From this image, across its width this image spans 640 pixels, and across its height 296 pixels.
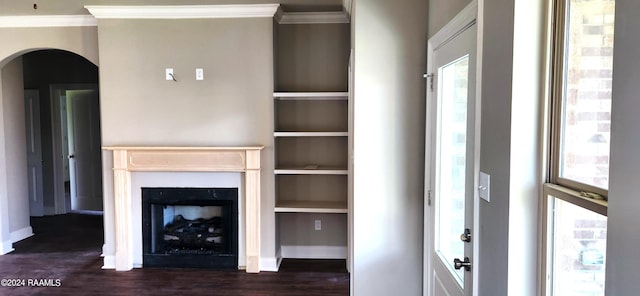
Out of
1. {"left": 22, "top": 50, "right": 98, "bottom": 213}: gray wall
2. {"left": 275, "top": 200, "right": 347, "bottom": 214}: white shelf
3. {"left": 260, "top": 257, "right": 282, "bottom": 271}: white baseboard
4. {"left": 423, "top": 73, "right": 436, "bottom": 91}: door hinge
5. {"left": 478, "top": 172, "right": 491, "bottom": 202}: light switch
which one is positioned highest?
{"left": 22, "top": 50, "right": 98, "bottom": 213}: gray wall

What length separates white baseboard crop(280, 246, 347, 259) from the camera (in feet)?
14.6

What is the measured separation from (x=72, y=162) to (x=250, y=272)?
4409 mm

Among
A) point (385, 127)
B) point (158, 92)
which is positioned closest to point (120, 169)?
point (158, 92)

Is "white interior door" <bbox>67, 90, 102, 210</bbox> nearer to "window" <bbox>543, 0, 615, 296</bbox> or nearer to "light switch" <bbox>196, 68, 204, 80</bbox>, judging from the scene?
"light switch" <bbox>196, 68, 204, 80</bbox>

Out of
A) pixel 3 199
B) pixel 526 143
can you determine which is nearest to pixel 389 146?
pixel 526 143

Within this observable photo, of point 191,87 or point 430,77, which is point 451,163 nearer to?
point 430,77

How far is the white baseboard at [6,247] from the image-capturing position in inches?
176

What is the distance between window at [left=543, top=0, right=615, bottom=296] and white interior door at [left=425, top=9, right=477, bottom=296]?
48 cm

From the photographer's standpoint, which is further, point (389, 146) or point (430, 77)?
point (389, 146)

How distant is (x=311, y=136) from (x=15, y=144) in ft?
11.4

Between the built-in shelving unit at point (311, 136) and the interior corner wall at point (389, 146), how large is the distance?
1.55m

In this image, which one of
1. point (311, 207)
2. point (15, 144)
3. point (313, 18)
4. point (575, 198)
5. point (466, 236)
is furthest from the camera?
point (15, 144)

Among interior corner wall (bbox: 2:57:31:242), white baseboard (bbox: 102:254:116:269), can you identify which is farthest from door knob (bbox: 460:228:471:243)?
interior corner wall (bbox: 2:57:31:242)

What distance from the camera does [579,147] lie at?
1.20 m
